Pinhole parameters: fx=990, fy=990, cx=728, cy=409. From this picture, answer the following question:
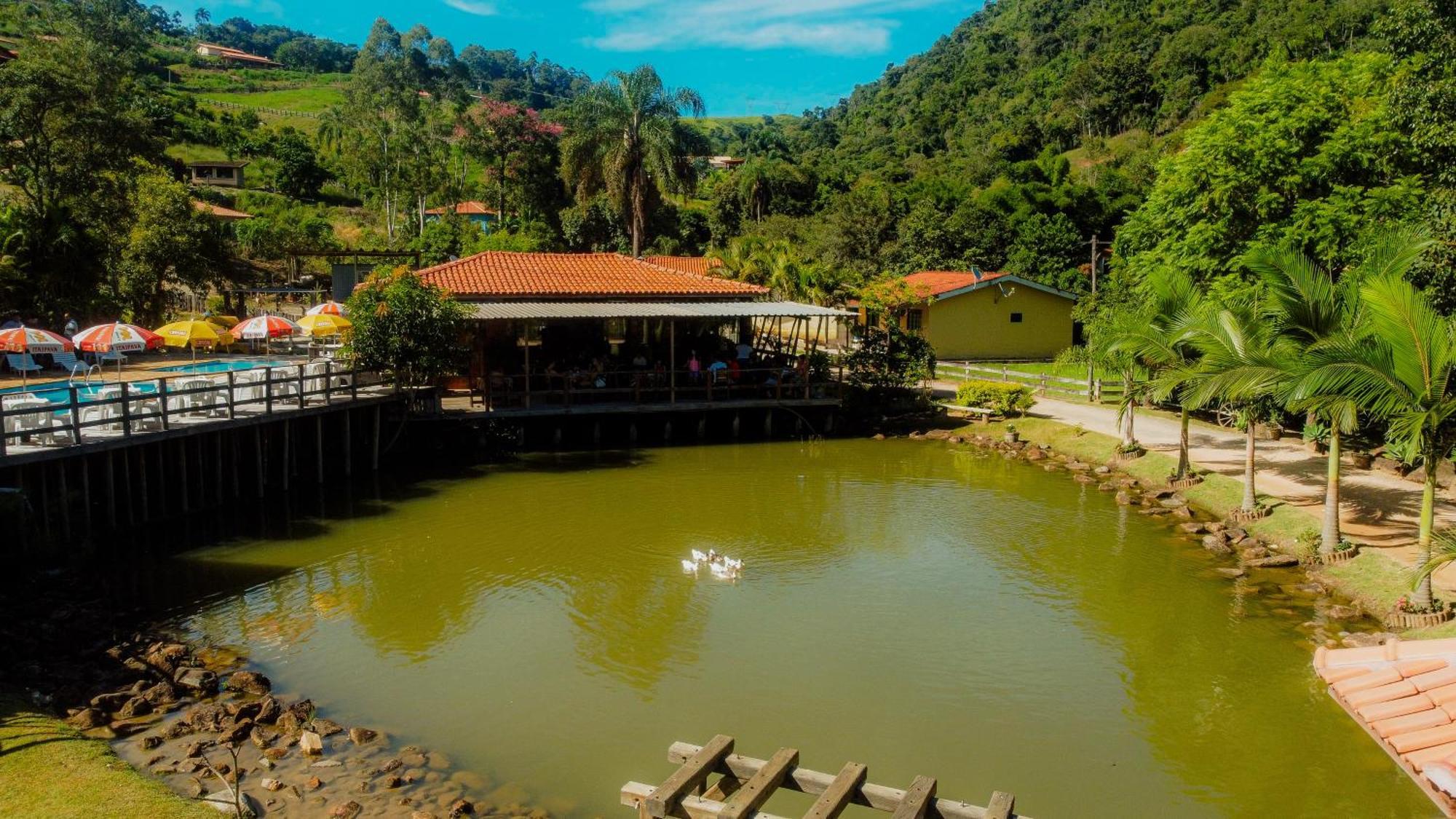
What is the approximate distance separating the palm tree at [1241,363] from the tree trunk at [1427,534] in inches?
77.8

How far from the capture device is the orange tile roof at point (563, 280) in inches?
1040

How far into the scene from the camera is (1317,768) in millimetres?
9680

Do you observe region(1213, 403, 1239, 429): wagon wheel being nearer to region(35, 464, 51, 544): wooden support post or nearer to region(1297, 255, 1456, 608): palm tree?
region(1297, 255, 1456, 608): palm tree

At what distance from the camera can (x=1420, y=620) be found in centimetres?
1229

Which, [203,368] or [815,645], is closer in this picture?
[815,645]

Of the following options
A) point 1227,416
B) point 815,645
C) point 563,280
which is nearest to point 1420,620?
point 815,645

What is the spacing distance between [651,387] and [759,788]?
791 inches

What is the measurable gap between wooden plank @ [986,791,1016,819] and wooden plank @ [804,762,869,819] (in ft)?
2.73

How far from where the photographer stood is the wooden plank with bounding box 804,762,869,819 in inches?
236

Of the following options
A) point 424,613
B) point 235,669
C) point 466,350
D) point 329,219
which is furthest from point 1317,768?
point 329,219

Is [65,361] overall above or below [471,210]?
below

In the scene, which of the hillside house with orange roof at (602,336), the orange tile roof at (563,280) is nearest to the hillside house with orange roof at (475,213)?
the orange tile roof at (563,280)

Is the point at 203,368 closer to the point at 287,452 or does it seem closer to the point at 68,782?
the point at 287,452

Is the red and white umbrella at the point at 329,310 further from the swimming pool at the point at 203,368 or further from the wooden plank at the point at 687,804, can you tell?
the wooden plank at the point at 687,804
